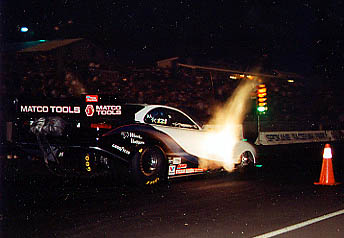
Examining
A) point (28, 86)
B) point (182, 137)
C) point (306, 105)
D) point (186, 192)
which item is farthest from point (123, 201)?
point (306, 105)

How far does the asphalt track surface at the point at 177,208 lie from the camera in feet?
19.7

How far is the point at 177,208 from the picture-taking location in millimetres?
7535

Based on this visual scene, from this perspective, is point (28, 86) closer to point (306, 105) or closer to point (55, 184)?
point (55, 184)

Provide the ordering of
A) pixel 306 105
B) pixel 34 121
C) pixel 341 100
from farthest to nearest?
pixel 341 100 → pixel 306 105 → pixel 34 121

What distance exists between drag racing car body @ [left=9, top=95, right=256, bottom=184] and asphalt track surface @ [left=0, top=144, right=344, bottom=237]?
45cm

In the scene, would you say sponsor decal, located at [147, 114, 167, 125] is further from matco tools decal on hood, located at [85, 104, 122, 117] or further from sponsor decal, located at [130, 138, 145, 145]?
matco tools decal on hood, located at [85, 104, 122, 117]

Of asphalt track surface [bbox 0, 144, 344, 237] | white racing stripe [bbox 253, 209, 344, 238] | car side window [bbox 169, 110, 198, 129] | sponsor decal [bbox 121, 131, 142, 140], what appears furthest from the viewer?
car side window [bbox 169, 110, 198, 129]

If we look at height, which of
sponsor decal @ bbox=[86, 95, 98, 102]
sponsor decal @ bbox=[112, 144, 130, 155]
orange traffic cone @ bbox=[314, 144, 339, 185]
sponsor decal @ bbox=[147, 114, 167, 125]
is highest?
sponsor decal @ bbox=[86, 95, 98, 102]

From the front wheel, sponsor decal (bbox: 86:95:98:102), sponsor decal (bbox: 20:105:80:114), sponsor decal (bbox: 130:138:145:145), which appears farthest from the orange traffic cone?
sponsor decal (bbox: 20:105:80:114)

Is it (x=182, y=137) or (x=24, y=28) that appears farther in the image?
(x=24, y=28)

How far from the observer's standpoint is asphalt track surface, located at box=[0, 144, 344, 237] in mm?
6004

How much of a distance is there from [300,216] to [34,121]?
582cm

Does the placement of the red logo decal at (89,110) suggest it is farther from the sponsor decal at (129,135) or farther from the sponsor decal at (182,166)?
the sponsor decal at (182,166)

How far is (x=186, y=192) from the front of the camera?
926cm
